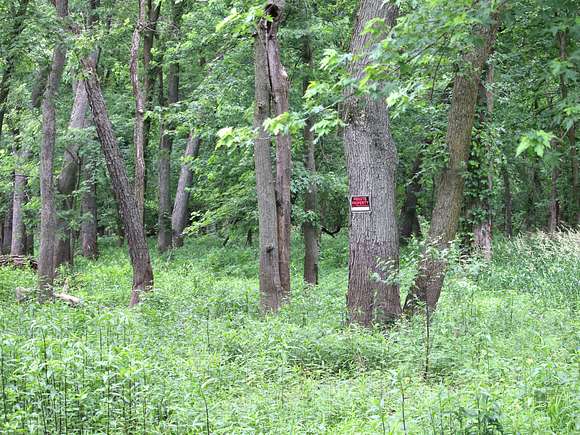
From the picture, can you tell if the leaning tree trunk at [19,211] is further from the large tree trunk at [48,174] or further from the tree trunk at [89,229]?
the large tree trunk at [48,174]

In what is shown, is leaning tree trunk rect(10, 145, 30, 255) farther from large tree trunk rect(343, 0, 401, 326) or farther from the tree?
large tree trunk rect(343, 0, 401, 326)

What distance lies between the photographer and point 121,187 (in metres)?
11.4

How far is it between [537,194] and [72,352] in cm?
2772

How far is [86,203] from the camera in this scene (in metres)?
23.4

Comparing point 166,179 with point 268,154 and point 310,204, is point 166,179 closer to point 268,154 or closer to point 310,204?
point 310,204

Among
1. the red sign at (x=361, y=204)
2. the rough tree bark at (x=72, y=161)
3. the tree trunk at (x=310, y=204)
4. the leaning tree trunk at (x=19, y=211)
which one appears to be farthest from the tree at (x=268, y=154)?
the leaning tree trunk at (x=19, y=211)

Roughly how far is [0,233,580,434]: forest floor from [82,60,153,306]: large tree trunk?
1.79m

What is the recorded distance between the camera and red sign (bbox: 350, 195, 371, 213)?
8297 millimetres

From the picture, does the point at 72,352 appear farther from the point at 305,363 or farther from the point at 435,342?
the point at 435,342

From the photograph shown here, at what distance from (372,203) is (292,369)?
2.93m

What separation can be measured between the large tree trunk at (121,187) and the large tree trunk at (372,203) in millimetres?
4419

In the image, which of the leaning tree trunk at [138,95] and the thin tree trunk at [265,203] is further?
the leaning tree trunk at [138,95]

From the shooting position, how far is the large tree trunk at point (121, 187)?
11242mm

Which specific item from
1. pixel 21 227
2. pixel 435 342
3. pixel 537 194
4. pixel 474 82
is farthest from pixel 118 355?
pixel 537 194
